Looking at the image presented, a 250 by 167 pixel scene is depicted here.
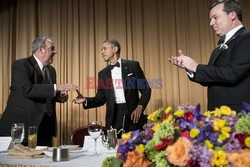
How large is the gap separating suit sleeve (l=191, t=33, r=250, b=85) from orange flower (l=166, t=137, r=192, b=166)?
1.02 metres

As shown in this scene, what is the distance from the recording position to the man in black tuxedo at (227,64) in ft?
5.30

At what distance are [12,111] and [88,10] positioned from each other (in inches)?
103

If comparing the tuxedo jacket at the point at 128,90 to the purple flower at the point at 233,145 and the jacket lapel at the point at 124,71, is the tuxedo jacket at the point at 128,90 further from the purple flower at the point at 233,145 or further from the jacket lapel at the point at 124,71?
the purple flower at the point at 233,145

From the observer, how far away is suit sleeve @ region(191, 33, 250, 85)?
1595 mm

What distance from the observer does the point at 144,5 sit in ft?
14.5

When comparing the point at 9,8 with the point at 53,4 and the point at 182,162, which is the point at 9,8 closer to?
the point at 53,4

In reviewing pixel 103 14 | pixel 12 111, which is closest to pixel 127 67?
pixel 12 111

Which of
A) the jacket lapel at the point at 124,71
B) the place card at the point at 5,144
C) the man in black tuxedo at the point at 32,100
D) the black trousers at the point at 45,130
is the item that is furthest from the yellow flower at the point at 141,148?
the jacket lapel at the point at 124,71

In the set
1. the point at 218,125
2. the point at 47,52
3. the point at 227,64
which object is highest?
the point at 47,52

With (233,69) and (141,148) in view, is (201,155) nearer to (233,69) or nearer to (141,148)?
(141,148)

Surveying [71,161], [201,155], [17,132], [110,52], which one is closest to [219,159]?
[201,155]

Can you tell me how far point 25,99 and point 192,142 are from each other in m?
1.99

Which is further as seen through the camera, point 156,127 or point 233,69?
point 233,69

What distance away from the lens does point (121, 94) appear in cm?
300
